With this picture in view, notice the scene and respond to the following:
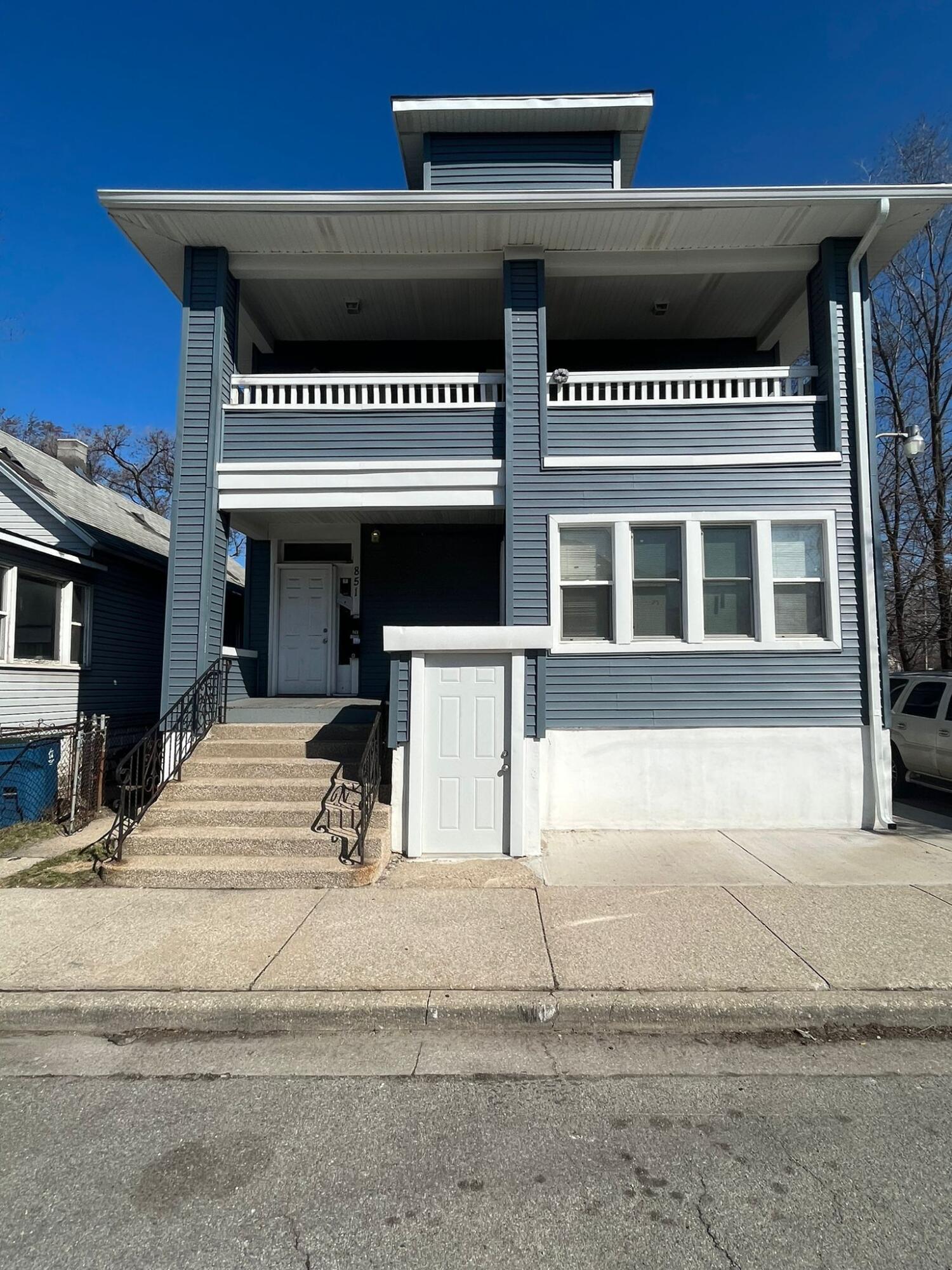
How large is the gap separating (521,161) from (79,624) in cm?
964

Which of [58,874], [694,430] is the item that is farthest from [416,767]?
[694,430]

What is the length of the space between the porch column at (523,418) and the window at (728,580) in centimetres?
205

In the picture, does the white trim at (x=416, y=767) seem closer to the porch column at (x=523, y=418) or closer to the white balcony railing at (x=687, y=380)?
the porch column at (x=523, y=418)

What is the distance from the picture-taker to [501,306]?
10.5 m

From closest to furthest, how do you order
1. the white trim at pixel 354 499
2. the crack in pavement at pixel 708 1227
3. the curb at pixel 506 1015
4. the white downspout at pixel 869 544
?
the crack in pavement at pixel 708 1227 → the curb at pixel 506 1015 → the white downspout at pixel 869 544 → the white trim at pixel 354 499

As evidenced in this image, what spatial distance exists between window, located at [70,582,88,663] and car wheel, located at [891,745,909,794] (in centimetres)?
1273

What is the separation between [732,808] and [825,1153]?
5532 mm

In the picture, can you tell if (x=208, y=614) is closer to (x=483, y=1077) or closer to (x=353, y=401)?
(x=353, y=401)

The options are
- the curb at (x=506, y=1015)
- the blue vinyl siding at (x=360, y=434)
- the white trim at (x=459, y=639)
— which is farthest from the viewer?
the blue vinyl siding at (x=360, y=434)

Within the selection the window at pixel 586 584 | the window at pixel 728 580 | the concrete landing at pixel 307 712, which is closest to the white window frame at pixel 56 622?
the concrete landing at pixel 307 712

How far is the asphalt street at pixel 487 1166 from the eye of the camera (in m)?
Result: 2.46

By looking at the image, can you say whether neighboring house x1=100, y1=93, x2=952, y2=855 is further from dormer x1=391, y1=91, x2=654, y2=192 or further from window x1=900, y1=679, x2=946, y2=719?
window x1=900, y1=679, x2=946, y2=719

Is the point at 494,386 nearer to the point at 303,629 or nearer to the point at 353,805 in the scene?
the point at 303,629

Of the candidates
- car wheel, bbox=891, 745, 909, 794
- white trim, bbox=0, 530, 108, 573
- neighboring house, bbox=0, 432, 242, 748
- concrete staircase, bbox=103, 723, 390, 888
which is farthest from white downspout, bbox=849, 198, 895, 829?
white trim, bbox=0, 530, 108, 573
